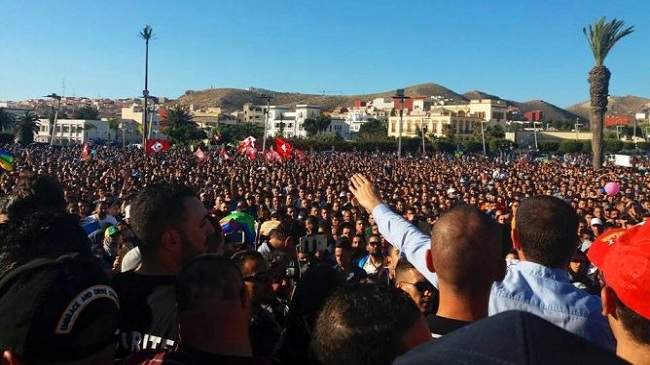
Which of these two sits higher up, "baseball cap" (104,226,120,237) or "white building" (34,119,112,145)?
"white building" (34,119,112,145)

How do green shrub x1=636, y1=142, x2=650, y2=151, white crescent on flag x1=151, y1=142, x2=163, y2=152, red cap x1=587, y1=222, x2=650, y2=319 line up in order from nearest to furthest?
red cap x1=587, y1=222, x2=650, y2=319, white crescent on flag x1=151, y1=142, x2=163, y2=152, green shrub x1=636, y1=142, x2=650, y2=151

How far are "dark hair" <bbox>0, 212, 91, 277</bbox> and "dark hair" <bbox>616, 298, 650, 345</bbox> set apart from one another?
6.06 ft

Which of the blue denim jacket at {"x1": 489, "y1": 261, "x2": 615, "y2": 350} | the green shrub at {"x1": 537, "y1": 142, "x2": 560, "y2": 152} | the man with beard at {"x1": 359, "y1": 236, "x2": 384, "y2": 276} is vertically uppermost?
the green shrub at {"x1": 537, "y1": 142, "x2": 560, "y2": 152}

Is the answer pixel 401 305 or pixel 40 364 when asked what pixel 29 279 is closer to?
pixel 40 364

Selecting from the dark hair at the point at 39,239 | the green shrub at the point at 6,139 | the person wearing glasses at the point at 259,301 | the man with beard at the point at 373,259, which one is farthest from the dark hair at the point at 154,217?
the green shrub at the point at 6,139

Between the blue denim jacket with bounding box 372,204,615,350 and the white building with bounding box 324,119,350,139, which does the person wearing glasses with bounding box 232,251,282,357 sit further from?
the white building with bounding box 324,119,350,139

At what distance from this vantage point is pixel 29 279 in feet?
5.64

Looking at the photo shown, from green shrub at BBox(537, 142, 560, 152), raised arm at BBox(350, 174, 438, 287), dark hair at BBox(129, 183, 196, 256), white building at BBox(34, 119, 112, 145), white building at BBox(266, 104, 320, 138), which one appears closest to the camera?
dark hair at BBox(129, 183, 196, 256)

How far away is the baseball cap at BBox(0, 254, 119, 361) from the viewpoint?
164cm

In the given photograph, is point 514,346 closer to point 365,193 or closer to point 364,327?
point 364,327

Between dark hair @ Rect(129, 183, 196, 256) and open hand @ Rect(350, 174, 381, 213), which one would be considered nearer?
dark hair @ Rect(129, 183, 196, 256)

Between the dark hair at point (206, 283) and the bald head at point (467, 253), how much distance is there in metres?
0.77

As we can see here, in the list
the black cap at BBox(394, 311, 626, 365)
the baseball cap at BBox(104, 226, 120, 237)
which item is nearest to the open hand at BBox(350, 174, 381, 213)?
the black cap at BBox(394, 311, 626, 365)

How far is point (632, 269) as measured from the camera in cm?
153
